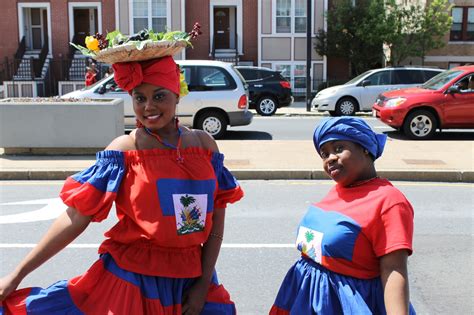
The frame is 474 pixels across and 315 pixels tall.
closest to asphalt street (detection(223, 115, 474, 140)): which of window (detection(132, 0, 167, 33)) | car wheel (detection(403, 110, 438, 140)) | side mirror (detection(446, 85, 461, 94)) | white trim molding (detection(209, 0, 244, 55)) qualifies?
car wheel (detection(403, 110, 438, 140))

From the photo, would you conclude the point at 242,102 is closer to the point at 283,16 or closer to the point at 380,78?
the point at 380,78

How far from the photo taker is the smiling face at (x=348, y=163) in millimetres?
2508

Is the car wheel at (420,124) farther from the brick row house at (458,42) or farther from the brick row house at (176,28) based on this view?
the brick row house at (458,42)

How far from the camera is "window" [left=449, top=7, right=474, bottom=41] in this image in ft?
98.7

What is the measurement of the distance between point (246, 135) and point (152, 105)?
41.0 feet

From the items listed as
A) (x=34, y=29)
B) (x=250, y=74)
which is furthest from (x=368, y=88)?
(x=34, y=29)

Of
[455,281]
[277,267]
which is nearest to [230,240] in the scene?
[277,267]

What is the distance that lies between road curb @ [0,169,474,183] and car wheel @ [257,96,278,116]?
10768 mm

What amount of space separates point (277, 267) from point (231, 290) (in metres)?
0.69

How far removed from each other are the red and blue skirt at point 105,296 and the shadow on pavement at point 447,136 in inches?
497

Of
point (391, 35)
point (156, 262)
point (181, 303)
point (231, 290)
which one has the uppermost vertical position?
point (391, 35)

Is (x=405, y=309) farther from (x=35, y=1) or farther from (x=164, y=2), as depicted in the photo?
(x=35, y=1)

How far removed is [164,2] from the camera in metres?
28.4

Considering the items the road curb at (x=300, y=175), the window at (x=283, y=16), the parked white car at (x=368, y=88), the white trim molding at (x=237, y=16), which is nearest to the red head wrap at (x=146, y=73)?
the road curb at (x=300, y=175)
